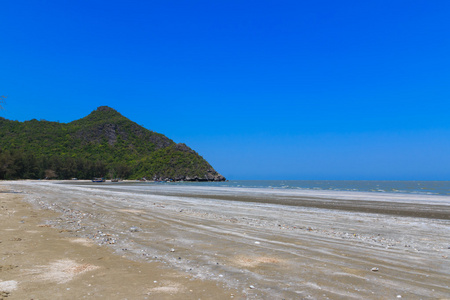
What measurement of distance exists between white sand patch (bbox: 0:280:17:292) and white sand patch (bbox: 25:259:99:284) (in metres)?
0.40

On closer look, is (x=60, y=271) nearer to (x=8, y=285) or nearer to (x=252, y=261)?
(x=8, y=285)

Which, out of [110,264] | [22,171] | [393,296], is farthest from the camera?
[22,171]

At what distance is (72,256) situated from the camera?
26.2 ft

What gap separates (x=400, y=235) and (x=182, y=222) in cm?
1081

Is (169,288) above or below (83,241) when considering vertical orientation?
above

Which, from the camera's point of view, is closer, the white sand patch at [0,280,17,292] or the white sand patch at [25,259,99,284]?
the white sand patch at [0,280,17,292]

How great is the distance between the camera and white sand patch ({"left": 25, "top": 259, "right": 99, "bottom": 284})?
6.18 m

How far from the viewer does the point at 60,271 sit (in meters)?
6.65

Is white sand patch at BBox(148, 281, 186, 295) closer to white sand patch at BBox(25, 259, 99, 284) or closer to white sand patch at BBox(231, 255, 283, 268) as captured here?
white sand patch at BBox(25, 259, 99, 284)

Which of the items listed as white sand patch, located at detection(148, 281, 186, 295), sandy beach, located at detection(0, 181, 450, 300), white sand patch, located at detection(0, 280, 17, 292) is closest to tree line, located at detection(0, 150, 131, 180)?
sandy beach, located at detection(0, 181, 450, 300)

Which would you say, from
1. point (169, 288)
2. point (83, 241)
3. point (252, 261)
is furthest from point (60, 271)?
point (252, 261)

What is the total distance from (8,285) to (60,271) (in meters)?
1.08

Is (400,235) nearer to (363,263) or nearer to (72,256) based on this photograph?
(363,263)

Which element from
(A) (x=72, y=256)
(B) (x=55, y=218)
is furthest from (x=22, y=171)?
(A) (x=72, y=256)
